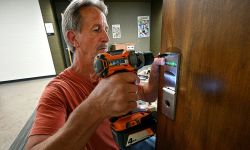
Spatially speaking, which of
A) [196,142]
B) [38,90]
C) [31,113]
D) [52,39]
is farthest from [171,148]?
[52,39]

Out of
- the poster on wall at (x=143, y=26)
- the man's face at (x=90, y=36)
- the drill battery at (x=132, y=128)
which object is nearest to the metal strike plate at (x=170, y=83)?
the drill battery at (x=132, y=128)

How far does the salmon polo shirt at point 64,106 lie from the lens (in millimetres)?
629

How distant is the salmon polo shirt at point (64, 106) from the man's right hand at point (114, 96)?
243 millimetres

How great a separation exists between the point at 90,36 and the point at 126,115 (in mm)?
533

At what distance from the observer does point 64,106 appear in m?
0.74

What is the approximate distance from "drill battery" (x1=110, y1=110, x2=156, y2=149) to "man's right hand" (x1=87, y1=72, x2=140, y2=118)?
249mm

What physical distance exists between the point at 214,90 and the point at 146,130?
53 cm

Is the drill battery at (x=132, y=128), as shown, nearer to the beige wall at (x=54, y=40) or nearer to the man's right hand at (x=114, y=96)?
the man's right hand at (x=114, y=96)

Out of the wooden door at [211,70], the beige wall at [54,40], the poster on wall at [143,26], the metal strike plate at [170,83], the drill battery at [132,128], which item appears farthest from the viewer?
the poster on wall at [143,26]

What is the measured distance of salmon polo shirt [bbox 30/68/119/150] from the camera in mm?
629

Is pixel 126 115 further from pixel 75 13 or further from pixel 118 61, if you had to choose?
pixel 75 13

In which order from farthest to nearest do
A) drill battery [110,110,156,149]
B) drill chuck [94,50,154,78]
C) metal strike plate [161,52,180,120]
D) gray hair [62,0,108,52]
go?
gray hair [62,0,108,52] < drill battery [110,110,156,149] < drill chuck [94,50,154,78] < metal strike plate [161,52,180,120]

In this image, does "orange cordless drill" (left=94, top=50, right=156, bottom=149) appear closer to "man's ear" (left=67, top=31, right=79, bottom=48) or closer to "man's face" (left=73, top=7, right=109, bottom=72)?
"man's face" (left=73, top=7, right=109, bottom=72)

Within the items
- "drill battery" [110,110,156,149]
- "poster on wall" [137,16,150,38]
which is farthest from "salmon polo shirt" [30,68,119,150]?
"poster on wall" [137,16,150,38]
